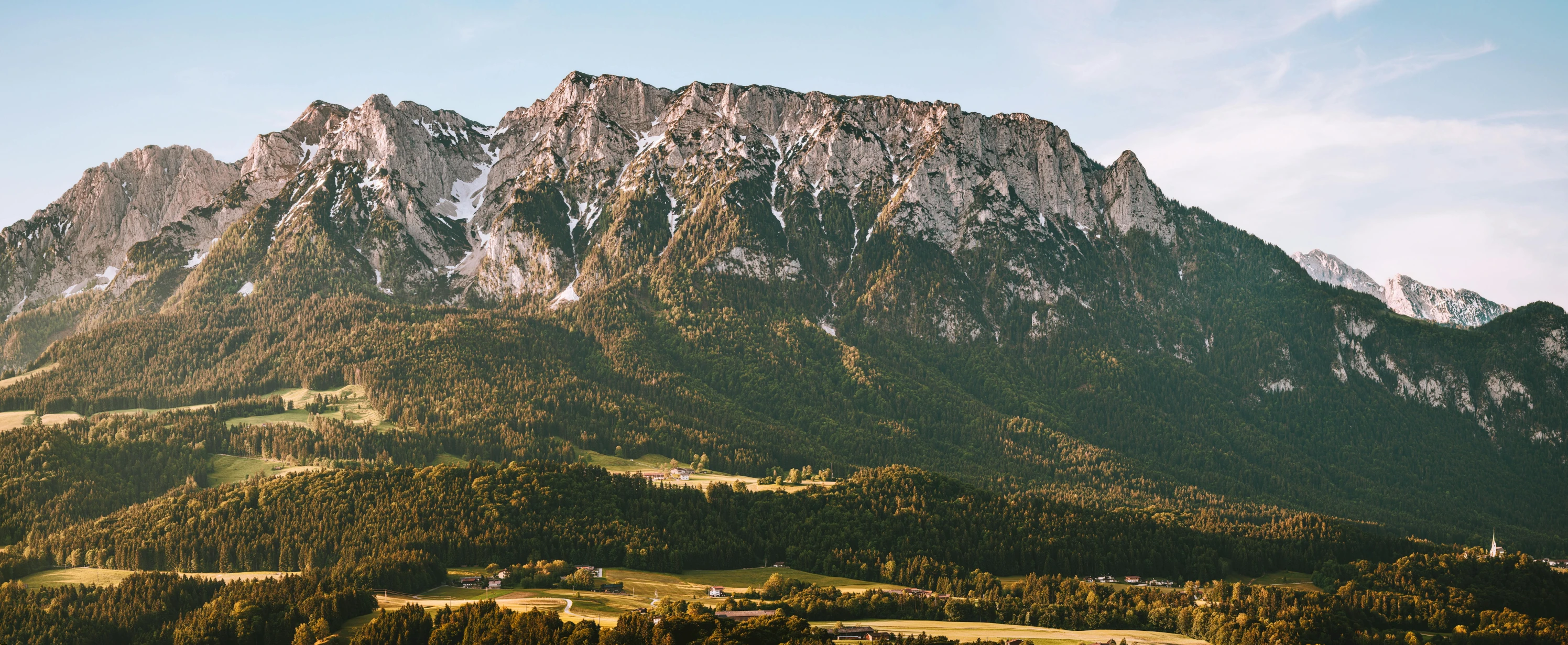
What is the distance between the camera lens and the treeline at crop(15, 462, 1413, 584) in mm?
170250

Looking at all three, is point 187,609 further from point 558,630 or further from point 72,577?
point 558,630

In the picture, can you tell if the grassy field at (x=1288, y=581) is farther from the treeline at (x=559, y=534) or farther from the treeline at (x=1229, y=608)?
the treeline at (x=1229, y=608)

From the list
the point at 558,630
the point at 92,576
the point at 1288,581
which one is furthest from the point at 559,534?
the point at 1288,581

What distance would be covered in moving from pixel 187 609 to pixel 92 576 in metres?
24.9

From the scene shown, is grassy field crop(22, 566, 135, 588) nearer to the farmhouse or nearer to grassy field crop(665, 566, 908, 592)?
grassy field crop(665, 566, 908, 592)

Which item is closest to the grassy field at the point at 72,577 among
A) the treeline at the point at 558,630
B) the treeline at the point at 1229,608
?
the treeline at the point at 558,630

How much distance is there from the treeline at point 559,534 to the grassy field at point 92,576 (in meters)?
2.63

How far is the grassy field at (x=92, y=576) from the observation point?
155 metres

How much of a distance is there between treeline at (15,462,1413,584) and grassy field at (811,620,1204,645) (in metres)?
26.9

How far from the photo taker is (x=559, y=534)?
179 m

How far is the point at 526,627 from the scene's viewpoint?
130 metres

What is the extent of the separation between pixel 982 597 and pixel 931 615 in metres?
13.4

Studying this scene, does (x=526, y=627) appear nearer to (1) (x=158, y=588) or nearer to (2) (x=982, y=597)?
(1) (x=158, y=588)

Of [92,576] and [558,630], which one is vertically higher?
[558,630]
